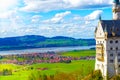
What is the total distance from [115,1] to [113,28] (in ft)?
30.0

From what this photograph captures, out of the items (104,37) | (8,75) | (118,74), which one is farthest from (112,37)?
(8,75)

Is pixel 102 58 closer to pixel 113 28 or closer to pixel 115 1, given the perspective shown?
pixel 113 28

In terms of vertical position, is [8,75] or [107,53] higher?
[107,53]

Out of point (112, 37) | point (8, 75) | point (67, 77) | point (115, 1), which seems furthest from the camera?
point (8, 75)

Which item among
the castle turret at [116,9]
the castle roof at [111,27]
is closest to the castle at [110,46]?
the castle roof at [111,27]

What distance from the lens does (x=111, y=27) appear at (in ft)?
267

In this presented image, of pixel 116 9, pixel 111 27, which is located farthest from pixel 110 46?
pixel 116 9

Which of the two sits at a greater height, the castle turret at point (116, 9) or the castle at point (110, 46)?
the castle turret at point (116, 9)

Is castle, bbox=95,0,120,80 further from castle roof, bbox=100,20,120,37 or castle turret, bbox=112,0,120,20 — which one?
castle turret, bbox=112,0,120,20

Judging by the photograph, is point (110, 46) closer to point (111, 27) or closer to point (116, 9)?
point (111, 27)

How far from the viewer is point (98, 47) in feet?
278

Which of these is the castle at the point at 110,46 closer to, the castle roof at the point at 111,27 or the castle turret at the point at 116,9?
the castle roof at the point at 111,27

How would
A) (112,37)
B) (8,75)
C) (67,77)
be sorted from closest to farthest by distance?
(112,37) < (67,77) < (8,75)

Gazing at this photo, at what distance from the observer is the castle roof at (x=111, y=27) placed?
80625 mm
